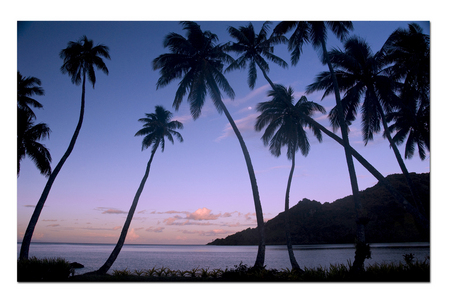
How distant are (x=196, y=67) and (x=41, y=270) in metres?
11.7

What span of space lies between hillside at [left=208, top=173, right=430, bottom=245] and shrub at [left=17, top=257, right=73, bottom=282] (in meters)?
44.1

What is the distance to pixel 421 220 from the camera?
968 centimetres

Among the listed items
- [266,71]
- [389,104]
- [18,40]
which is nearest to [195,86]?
[266,71]

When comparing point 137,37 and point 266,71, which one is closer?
point 137,37

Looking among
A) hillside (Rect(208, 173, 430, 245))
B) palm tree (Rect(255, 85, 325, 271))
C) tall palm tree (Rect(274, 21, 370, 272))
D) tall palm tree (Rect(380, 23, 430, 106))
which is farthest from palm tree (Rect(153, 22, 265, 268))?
hillside (Rect(208, 173, 430, 245))

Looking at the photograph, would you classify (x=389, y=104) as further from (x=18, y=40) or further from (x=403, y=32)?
(x=18, y=40)

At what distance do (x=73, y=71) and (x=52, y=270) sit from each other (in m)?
11.3

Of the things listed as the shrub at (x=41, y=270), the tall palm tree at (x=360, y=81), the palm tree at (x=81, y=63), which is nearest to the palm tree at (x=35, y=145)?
the palm tree at (x=81, y=63)

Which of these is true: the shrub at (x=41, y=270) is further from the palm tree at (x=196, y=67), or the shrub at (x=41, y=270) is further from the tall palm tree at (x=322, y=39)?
the tall palm tree at (x=322, y=39)

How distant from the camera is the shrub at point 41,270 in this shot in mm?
8523

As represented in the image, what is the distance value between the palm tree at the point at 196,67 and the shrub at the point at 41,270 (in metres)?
8.96

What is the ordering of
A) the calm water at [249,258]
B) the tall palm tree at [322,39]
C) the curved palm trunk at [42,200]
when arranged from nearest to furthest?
the tall palm tree at [322,39] < the curved palm trunk at [42,200] < the calm water at [249,258]

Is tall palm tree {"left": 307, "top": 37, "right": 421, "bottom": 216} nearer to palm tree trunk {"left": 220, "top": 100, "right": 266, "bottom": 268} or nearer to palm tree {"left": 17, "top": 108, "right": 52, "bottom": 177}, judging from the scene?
palm tree trunk {"left": 220, "top": 100, "right": 266, "bottom": 268}

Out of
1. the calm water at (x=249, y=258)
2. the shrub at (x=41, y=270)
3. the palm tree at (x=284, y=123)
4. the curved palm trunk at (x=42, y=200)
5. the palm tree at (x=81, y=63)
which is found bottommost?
the calm water at (x=249, y=258)
